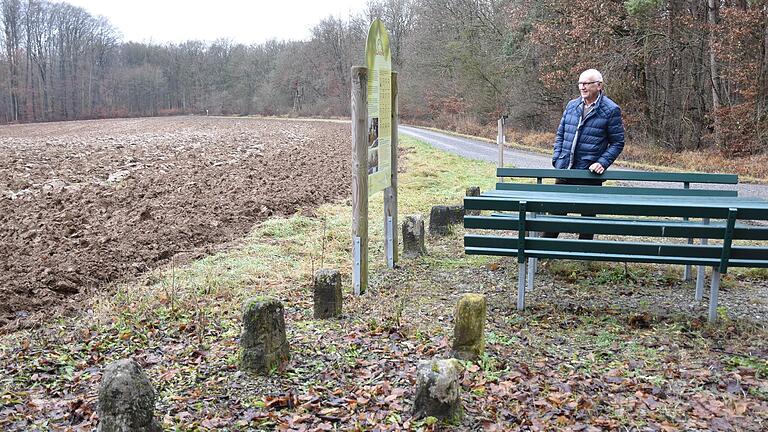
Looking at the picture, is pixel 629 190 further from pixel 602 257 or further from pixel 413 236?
pixel 413 236

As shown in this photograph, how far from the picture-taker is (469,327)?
4.44 m

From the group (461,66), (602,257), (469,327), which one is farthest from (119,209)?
(461,66)

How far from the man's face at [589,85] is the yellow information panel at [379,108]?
6.37 feet

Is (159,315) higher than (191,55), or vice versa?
(191,55)

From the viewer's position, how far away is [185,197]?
13.0 meters

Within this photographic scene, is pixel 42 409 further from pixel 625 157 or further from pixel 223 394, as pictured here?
pixel 625 157

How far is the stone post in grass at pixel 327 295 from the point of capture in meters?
5.50

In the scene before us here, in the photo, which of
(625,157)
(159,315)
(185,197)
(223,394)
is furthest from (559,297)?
(625,157)

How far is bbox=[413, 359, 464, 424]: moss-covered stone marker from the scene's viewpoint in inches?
143

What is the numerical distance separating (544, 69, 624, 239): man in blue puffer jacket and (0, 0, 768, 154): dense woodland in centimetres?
1709

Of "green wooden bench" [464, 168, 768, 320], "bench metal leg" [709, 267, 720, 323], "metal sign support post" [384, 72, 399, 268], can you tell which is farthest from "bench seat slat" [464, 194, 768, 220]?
"metal sign support post" [384, 72, 399, 268]

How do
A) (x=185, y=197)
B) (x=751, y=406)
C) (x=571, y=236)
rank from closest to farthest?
1. (x=751, y=406)
2. (x=571, y=236)
3. (x=185, y=197)

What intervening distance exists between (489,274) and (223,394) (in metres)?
3.43

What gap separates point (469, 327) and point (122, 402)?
2.23m
